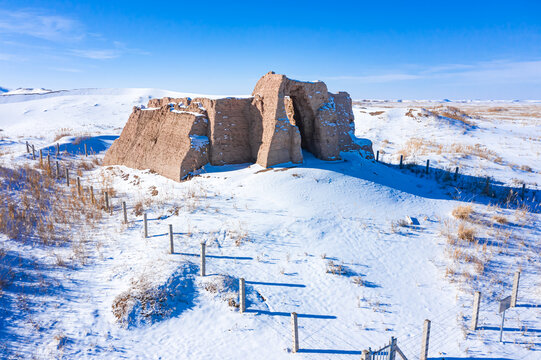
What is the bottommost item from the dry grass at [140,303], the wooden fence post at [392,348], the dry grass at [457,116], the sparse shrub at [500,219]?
the dry grass at [140,303]

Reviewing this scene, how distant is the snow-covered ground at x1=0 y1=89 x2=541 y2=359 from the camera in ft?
17.1

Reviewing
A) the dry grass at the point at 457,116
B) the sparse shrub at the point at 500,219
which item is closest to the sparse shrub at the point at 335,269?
the sparse shrub at the point at 500,219

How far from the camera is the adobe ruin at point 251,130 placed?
464 inches

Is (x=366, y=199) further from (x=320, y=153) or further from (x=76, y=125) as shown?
(x=76, y=125)

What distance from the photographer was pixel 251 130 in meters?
12.7

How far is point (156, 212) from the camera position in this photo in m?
10.0

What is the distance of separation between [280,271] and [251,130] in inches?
277

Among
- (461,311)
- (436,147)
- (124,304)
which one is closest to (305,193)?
(461,311)

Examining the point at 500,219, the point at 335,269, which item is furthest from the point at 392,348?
the point at 500,219

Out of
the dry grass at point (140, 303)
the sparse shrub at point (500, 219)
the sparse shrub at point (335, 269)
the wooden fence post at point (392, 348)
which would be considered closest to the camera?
the wooden fence post at point (392, 348)

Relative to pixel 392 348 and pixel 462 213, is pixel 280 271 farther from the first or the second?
pixel 462 213

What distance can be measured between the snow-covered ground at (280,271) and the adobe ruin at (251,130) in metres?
0.65

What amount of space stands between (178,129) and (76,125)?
3041cm

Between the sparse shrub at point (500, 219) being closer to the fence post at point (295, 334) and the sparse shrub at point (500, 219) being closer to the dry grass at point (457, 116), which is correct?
the fence post at point (295, 334)
